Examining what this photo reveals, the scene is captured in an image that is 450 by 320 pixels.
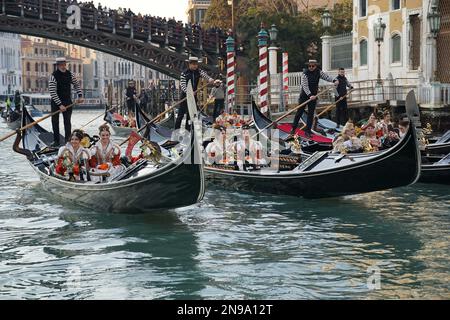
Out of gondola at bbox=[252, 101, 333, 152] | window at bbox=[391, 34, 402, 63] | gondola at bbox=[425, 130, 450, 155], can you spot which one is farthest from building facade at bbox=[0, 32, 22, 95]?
gondola at bbox=[425, 130, 450, 155]

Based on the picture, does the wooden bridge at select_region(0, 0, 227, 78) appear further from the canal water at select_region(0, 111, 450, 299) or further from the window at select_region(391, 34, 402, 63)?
the canal water at select_region(0, 111, 450, 299)

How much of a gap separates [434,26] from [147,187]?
811cm

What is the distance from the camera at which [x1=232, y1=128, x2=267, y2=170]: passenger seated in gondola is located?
7280 millimetres

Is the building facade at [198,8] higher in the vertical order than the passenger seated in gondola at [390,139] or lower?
higher

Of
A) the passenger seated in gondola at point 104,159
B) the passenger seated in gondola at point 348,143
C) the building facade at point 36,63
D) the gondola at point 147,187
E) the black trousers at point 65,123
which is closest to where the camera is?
the gondola at point 147,187

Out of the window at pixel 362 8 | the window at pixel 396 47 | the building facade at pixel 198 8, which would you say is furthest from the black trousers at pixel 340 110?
the building facade at pixel 198 8

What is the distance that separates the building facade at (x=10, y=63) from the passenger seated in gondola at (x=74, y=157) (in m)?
45.3

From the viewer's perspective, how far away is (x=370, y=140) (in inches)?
281

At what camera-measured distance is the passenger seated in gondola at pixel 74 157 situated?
6238 millimetres

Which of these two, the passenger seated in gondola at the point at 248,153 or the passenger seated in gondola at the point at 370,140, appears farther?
the passenger seated in gondola at the point at 248,153

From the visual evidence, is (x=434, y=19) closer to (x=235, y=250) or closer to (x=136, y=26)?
(x=235, y=250)

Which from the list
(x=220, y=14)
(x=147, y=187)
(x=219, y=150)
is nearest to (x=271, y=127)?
(x=219, y=150)

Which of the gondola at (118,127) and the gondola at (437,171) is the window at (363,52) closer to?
the gondola at (118,127)

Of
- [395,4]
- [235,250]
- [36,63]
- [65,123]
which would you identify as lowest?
[235,250]
